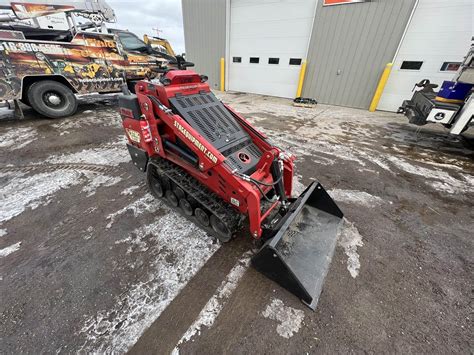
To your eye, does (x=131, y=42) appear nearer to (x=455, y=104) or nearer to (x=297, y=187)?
(x=297, y=187)

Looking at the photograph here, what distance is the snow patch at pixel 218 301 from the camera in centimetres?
165

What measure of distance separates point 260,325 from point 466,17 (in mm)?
11756

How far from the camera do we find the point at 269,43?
36.7 ft

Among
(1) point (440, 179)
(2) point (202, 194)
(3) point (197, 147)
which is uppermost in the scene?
(3) point (197, 147)

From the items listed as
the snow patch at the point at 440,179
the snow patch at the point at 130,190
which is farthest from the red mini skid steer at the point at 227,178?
the snow patch at the point at 440,179

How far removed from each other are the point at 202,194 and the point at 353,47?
415 inches

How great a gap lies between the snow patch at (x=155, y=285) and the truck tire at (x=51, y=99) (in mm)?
6193

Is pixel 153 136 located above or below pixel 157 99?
below

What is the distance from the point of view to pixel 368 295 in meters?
1.96

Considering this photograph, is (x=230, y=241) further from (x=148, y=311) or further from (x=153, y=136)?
(x=153, y=136)

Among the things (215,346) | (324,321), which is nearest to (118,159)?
(215,346)

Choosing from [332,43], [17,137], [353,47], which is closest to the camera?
[17,137]

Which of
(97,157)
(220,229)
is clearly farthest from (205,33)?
(220,229)

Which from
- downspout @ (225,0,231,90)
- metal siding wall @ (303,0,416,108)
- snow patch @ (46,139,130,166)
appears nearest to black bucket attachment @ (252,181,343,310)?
snow patch @ (46,139,130,166)
